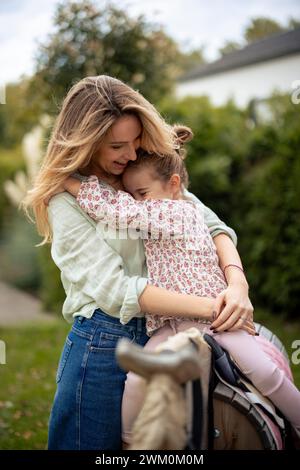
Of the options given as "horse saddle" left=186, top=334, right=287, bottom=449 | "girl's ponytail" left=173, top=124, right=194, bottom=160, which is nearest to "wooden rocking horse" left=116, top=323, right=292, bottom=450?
"horse saddle" left=186, top=334, right=287, bottom=449

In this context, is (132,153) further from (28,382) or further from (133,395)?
(28,382)

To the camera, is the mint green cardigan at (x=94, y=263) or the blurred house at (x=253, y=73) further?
the blurred house at (x=253, y=73)

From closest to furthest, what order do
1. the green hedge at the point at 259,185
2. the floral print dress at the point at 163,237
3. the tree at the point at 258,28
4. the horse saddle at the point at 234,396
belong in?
the horse saddle at the point at 234,396 < the floral print dress at the point at 163,237 < the green hedge at the point at 259,185 < the tree at the point at 258,28

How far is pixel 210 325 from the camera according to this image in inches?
84.8

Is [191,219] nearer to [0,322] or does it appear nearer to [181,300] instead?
[181,300]

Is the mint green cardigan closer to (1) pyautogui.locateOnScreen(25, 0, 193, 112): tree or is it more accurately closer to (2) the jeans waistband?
(2) the jeans waistband

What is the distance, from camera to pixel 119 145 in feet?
7.43

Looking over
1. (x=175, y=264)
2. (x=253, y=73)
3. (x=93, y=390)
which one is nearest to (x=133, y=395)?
(x=93, y=390)

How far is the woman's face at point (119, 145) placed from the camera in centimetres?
222

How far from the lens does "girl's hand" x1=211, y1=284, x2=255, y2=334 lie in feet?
6.81

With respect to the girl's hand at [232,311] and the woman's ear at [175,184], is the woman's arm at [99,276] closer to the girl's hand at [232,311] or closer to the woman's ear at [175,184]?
the girl's hand at [232,311]

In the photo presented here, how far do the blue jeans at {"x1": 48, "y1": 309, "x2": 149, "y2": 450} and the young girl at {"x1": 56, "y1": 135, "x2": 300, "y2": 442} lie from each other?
0.07 metres

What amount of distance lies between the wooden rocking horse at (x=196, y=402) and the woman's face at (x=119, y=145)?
2.51 feet

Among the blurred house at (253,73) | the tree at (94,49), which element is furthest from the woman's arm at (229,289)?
the blurred house at (253,73)
